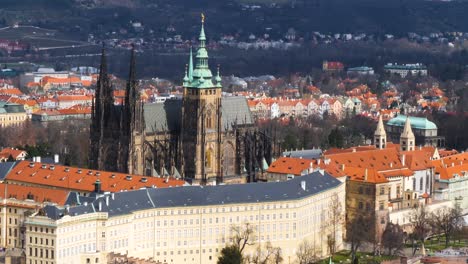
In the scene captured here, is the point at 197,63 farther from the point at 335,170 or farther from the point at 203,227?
the point at 203,227

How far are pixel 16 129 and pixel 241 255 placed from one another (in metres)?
80.7

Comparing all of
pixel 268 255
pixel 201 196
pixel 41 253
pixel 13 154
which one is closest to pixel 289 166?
pixel 268 255

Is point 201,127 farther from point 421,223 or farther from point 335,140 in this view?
point 335,140

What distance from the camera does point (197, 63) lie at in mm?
147250

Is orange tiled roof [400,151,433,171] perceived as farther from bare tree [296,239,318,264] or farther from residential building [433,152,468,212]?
bare tree [296,239,318,264]

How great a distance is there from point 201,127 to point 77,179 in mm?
18730

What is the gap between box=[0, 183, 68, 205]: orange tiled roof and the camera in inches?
4870

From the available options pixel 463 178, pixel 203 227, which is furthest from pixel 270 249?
pixel 463 178

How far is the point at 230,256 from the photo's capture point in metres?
115

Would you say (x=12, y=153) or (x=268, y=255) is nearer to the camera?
(x=268, y=255)

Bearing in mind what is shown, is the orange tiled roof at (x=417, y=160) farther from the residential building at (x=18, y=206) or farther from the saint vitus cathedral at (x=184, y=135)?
the residential building at (x=18, y=206)

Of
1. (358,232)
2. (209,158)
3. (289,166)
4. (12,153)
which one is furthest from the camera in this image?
(12,153)

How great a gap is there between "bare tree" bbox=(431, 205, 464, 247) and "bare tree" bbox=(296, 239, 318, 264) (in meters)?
14.5

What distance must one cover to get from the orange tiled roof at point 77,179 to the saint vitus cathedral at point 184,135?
782 centimetres
